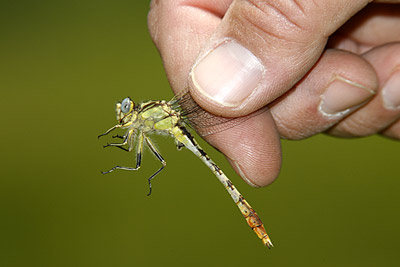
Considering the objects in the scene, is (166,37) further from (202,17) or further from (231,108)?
(231,108)

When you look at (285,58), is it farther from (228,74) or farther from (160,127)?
(160,127)

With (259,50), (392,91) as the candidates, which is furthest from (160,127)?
(392,91)

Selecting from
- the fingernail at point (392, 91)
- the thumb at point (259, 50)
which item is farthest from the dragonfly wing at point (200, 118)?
the fingernail at point (392, 91)

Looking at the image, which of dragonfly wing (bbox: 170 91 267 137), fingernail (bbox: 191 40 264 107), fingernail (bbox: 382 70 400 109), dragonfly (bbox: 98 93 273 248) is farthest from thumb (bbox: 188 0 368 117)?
fingernail (bbox: 382 70 400 109)

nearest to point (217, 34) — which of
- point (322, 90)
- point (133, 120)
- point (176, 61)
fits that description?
point (176, 61)

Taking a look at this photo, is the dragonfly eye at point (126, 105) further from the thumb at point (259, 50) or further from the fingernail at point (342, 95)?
the fingernail at point (342, 95)

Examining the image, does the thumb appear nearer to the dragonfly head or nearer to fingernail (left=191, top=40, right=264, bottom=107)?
fingernail (left=191, top=40, right=264, bottom=107)
